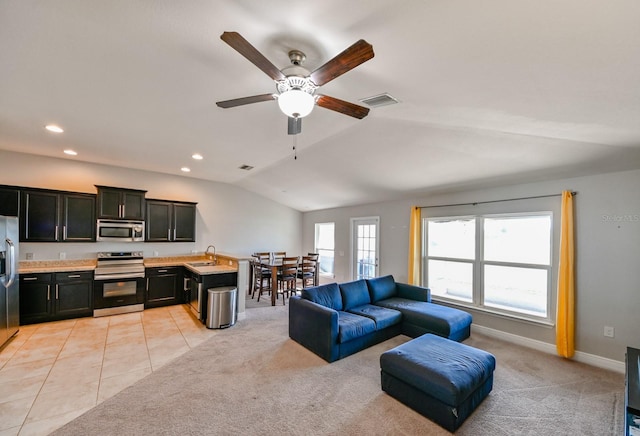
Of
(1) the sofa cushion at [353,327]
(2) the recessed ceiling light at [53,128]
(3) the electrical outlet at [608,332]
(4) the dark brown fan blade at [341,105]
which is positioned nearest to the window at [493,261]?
(3) the electrical outlet at [608,332]

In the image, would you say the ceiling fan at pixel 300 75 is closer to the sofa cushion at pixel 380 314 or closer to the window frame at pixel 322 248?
the sofa cushion at pixel 380 314

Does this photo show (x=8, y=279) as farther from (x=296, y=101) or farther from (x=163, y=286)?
(x=296, y=101)

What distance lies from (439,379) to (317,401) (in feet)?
3.69

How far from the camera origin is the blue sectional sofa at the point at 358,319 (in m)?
3.29

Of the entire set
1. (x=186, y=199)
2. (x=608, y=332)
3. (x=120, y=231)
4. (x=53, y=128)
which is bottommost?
(x=608, y=332)

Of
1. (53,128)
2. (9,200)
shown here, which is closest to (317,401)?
(53,128)

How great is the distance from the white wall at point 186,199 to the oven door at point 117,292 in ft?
2.59

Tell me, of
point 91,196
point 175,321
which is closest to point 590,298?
point 175,321

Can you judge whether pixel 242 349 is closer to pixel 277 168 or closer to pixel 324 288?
pixel 324 288

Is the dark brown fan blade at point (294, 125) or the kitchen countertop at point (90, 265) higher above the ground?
the dark brown fan blade at point (294, 125)

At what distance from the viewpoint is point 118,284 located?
4738 millimetres

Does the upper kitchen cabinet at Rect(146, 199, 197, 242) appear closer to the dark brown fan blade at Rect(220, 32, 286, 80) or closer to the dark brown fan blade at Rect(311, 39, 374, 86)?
the dark brown fan blade at Rect(220, 32, 286, 80)

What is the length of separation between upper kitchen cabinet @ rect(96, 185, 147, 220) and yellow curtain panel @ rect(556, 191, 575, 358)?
7.01m

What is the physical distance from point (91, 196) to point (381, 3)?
5736 millimetres
